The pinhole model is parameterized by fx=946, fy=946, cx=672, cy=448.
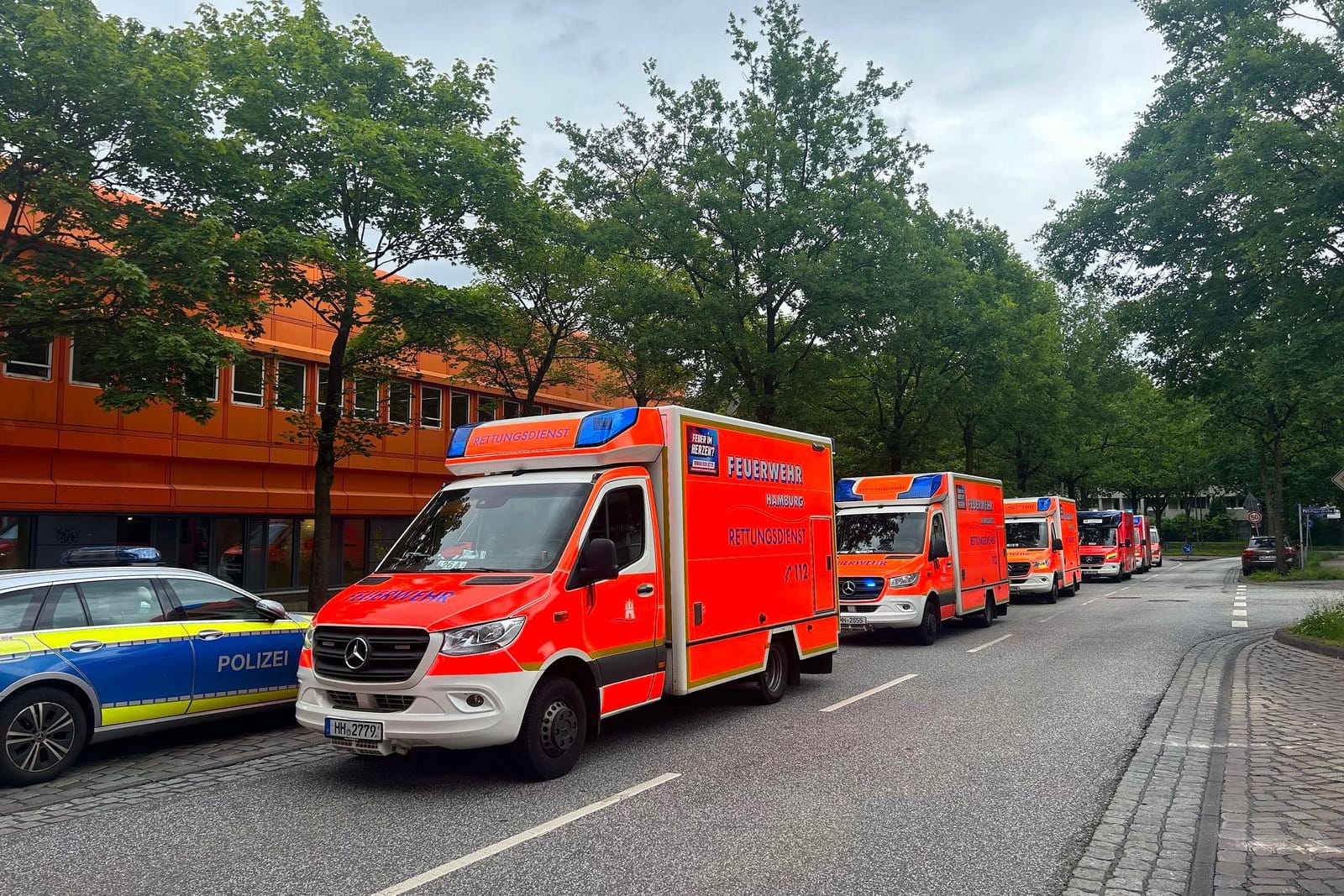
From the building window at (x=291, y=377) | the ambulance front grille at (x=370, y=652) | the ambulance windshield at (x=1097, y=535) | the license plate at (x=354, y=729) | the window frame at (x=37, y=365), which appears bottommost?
the license plate at (x=354, y=729)

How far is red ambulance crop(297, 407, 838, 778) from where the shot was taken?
6.25 meters

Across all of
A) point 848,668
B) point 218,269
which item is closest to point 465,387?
point 218,269

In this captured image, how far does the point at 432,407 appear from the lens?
30906 mm

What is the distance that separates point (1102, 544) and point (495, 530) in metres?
33.6

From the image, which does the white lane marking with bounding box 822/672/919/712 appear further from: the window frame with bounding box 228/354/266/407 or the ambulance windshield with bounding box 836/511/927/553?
the window frame with bounding box 228/354/266/407

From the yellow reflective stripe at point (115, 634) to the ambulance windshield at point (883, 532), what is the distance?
1079cm

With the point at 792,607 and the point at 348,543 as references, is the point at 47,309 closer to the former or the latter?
the point at 792,607

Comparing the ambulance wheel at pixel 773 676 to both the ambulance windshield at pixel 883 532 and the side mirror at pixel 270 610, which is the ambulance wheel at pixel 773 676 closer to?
the side mirror at pixel 270 610

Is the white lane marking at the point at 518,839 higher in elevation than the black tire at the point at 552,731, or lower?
lower

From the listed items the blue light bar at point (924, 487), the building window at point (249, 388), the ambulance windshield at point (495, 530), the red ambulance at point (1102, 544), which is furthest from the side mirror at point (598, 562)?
the red ambulance at point (1102, 544)

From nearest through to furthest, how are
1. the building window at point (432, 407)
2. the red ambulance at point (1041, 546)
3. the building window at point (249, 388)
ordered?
the building window at point (249, 388) < the red ambulance at point (1041, 546) < the building window at point (432, 407)

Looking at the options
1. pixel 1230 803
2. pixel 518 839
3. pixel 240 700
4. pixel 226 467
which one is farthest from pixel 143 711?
pixel 226 467

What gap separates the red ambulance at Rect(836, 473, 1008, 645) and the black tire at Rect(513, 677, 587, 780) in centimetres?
882

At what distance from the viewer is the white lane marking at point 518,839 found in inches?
181
